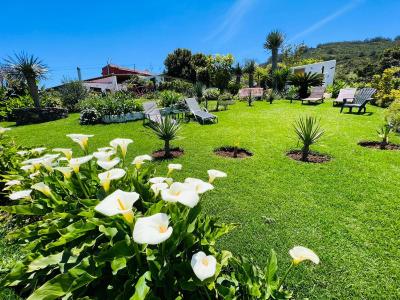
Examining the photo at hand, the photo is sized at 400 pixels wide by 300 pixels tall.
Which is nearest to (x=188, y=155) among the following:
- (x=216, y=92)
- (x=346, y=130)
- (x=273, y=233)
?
(x=273, y=233)

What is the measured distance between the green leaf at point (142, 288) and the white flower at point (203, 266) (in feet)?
1.06

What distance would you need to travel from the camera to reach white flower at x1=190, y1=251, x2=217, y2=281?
1256 mm

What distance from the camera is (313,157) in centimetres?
617

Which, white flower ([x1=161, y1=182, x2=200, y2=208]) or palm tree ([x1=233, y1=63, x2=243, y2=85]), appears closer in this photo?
white flower ([x1=161, y1=182, x2=200, y2=208])

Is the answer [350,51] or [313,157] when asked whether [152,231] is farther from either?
[350,51]

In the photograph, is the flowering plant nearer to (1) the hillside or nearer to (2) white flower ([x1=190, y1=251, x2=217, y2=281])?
(2) white flower ([x1=190, y1=251, x2=217, y2=281])

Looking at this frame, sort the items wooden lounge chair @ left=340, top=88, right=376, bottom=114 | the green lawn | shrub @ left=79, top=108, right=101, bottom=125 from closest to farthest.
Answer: the green lawn → shrub @ left=79, top=108, right=101, bottom=125 → wooden lounge chair @ left=340, top=88, right=376, bottom=114

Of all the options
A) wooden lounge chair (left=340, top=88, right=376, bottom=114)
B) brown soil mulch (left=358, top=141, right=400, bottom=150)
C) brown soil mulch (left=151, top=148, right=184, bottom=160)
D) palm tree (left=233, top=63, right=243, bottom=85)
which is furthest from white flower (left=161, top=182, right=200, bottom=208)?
palm tree (left=233, top=63, right=243, bottom=85)

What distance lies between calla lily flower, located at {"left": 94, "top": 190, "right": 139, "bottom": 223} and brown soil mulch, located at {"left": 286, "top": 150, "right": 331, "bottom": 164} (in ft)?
17.5

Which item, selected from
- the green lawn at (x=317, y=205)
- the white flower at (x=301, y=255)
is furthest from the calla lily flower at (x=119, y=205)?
the green lawn at (x=317, y=205)

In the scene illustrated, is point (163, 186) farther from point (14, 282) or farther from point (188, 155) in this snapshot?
point (188, 155)

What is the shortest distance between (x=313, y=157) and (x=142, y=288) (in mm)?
5722

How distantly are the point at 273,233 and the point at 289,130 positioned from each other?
6.35 metres

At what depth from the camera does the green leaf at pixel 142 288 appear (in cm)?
136
